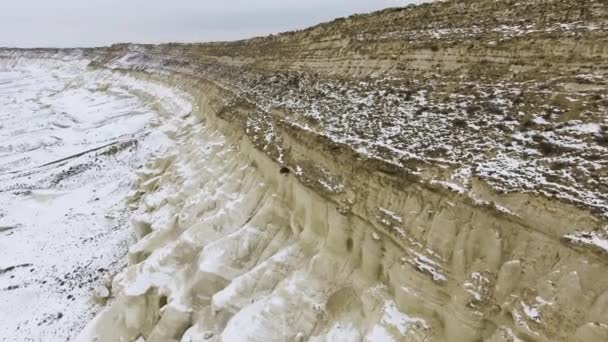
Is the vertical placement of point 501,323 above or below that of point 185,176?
above

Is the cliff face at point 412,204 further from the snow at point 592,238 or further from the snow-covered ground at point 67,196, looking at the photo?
the snow-covered ground at point 67,196

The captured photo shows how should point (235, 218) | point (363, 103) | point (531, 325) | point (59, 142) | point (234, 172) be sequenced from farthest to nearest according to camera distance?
point (59, 142)
point (234, 172)
point (363, 103)
point (235, 218)
point (531, 325)

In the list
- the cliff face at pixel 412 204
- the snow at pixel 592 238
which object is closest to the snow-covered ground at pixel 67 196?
the cliff face at pixel 412 204

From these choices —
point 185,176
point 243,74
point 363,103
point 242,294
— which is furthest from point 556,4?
point 243,74

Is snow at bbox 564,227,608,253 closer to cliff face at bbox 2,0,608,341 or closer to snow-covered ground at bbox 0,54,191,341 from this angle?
cliff face at bbox 2,0,608,341

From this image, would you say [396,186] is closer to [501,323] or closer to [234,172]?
[501,323]
